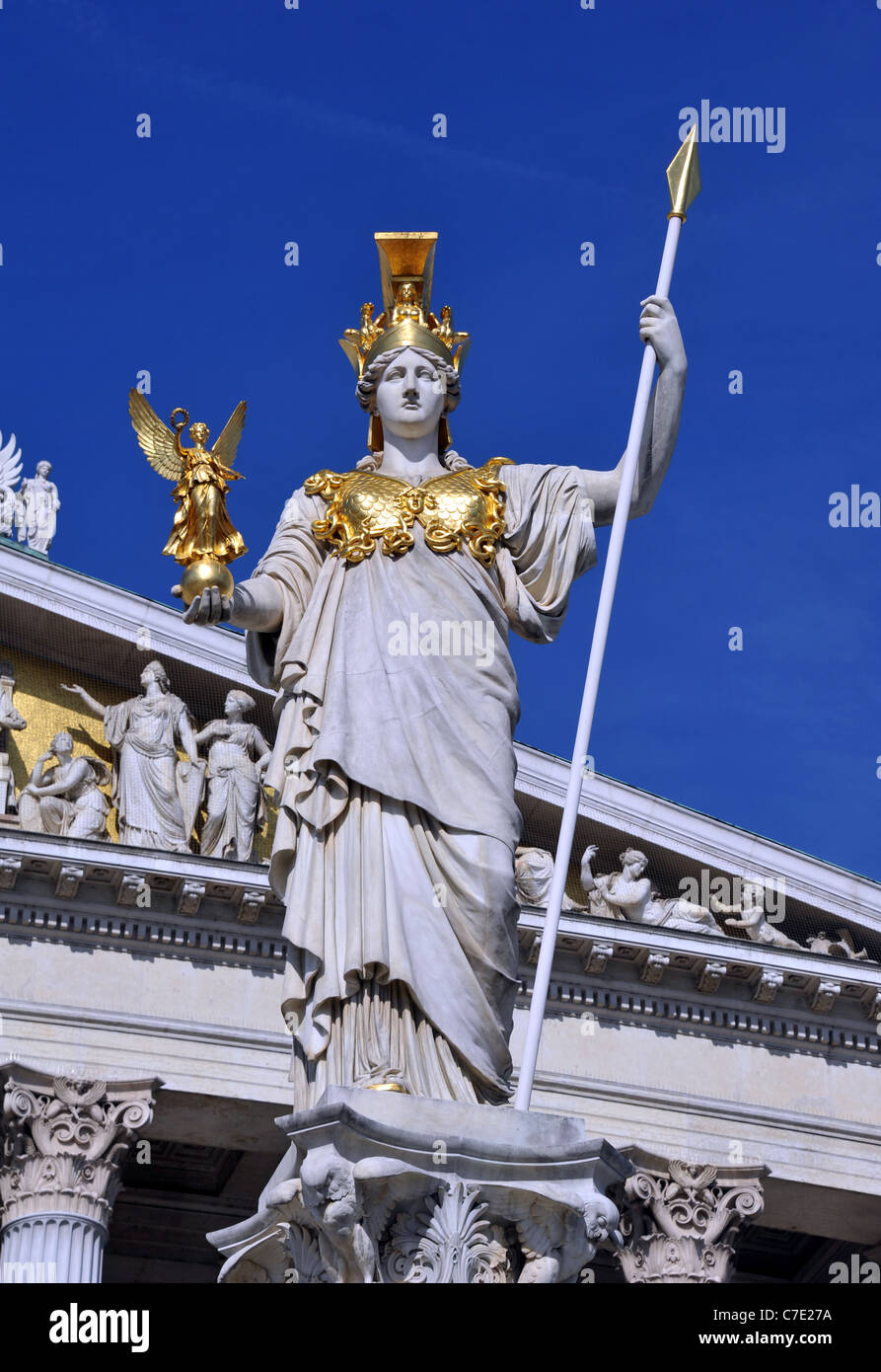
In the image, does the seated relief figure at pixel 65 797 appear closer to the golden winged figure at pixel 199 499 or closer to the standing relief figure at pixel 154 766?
the standing relief figure at pixel 154 766

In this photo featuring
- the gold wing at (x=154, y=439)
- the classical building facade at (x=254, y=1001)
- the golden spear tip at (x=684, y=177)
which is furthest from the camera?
the classical building facade at (x=254, y=1001)

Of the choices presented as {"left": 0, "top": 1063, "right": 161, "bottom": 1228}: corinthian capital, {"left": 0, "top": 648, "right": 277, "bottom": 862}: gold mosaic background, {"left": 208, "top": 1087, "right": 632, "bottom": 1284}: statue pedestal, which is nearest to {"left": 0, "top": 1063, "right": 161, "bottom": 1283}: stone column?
{"left": 0, "top": 1063, "right": 161, "bottom": 1228}: corinthian capital

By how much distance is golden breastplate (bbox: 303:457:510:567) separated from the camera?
8719 mm

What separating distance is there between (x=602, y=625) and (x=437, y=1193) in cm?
201

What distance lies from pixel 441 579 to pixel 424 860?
1.00 metres

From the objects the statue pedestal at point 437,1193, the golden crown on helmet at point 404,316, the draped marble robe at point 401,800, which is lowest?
the statue pedestal at point 437,1193

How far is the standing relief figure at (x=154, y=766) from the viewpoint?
26.7 meters

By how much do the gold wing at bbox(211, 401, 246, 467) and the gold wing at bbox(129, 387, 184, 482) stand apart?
0.39ft

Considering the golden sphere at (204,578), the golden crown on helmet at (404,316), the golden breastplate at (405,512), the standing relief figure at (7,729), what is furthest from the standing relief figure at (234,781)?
the golden sphere at (204,578)

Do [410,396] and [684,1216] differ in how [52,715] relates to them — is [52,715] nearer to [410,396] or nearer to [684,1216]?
[684,1216]

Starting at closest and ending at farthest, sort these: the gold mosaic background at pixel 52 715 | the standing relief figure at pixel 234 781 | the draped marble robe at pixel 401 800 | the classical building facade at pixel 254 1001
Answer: the draped marble robe at pixel 401 800 < the classical building facade at pixel 254 1001 < the standing relief figure at pixel 234 781 < the gold mosaic background at pixel 52 715

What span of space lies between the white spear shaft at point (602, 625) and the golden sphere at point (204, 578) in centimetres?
113

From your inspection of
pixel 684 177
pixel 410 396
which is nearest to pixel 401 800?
pixel 410 396

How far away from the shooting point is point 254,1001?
86.6ft
